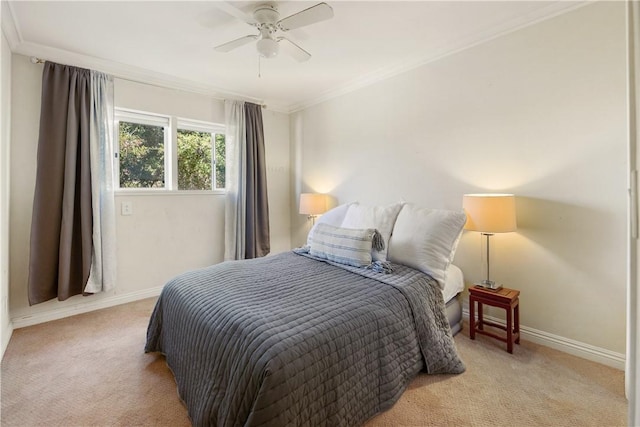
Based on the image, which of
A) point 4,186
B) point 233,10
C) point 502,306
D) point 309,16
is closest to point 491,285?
point 502,306

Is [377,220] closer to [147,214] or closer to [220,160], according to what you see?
[220,160]

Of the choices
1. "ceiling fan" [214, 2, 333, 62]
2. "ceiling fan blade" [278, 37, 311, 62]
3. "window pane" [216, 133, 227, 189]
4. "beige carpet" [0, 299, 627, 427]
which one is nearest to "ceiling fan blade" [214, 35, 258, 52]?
"ceiling fan" [214, 2, 333, 62]

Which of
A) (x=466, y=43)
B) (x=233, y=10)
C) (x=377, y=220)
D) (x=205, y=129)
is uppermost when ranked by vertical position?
(x=466, y=43)

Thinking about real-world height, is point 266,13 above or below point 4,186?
above

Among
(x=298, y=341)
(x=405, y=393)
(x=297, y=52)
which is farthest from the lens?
(x=297, y=52)

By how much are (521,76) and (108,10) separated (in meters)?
3.02

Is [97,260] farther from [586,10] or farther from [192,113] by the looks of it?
[586,10]

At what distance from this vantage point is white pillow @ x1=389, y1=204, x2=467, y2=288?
204cm

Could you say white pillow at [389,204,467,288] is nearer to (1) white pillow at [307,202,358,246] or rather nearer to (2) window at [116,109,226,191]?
(1) white pillow at [307,202,358,246]

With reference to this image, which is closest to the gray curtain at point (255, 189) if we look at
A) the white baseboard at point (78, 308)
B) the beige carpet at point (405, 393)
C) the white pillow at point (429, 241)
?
the white baseboard at point (78, 308)

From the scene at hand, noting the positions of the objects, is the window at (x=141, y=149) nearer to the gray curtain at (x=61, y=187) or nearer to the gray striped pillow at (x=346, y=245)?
the gray curtain at (x=61, y=187)

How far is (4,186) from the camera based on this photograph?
223cm

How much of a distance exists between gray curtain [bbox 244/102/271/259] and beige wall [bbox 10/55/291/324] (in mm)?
287

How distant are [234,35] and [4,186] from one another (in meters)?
2.14
